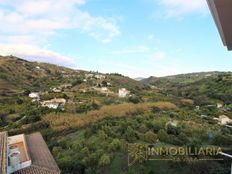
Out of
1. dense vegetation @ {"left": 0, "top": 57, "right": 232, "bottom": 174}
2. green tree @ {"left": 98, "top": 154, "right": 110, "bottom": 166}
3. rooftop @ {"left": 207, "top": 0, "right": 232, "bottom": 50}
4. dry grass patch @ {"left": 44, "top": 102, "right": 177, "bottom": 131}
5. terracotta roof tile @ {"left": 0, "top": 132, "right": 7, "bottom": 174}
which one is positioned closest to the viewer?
rooftop @ {"left": 207, "top": 0, "right": 232, "bottom": 50}

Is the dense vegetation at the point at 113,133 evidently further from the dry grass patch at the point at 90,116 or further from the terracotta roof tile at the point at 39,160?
the terracotta roof tile at the point at 39,160

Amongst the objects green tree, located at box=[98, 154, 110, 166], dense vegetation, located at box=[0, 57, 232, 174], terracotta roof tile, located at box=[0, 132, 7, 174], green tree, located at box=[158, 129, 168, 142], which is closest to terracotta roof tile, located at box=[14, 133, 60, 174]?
terracotta roof tile, located at box=[0, 132, 7, 174]

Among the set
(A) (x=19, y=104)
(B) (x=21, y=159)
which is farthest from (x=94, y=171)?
(A) (x=19, y=104)

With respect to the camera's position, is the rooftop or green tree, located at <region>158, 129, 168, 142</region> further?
green tree, located at <region>158, 129, 168, 142</region>

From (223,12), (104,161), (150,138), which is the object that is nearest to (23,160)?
(104,161)

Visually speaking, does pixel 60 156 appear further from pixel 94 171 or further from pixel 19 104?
pixel 19 104

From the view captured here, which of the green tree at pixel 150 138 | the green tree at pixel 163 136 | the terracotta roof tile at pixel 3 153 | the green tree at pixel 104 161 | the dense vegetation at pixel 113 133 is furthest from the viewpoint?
the green tree at pixel 163 136

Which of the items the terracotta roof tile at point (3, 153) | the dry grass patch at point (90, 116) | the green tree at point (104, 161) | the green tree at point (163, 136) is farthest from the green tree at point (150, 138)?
the terracotta roof tile at point (3, 153)

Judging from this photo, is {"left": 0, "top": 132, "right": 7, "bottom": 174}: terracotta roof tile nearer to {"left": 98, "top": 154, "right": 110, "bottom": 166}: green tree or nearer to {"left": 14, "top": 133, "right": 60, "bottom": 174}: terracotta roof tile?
{"left": 14, "top": 133, "right": 60, "bottom": 174}: terracotta roof tile
